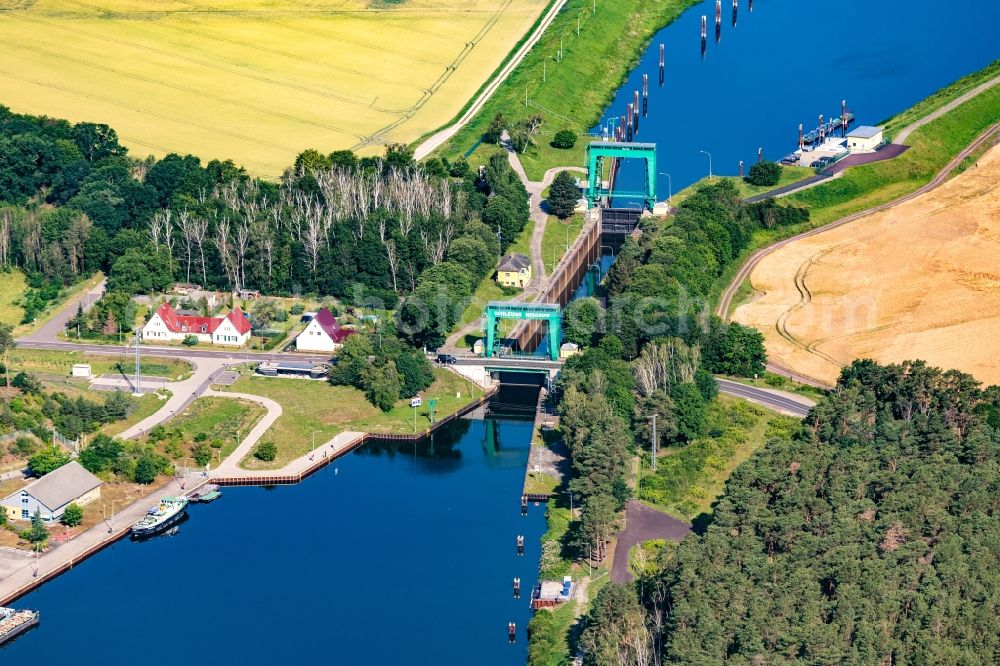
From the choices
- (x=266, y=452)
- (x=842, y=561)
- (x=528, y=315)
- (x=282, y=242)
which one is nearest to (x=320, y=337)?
(x=528, y=315)

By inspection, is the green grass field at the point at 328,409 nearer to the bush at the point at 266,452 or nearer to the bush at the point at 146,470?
the bush at the point at 266,452

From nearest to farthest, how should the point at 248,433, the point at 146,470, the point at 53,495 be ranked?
the point at 53,495 < the point at 146,470 < the point at 248,433

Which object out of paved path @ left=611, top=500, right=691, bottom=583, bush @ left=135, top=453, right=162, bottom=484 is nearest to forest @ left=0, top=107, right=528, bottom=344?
bush @ left=135, top=453, right=162, bottom=484

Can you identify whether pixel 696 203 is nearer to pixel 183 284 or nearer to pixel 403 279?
pixel 403 279

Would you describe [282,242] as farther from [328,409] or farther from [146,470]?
[146,470]

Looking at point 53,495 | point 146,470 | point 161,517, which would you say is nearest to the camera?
point 53,495

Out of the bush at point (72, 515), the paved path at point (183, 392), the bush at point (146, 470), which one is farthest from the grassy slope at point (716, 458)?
the bush at point (72, 515)

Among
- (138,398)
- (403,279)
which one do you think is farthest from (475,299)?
(138,398)
